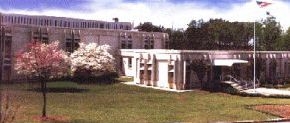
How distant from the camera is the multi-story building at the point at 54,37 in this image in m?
57.8

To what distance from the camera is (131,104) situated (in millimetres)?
41125

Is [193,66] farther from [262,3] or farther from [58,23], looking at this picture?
[58,23]

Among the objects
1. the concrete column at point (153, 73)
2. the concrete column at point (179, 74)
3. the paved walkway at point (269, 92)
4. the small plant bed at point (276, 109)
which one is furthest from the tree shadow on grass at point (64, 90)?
the small plant bed at point (276, 109)

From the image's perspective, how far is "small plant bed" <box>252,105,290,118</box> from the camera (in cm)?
3676

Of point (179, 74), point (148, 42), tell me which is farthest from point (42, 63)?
point (148, 42)

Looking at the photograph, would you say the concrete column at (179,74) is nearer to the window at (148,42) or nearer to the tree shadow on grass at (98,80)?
the tree shadow on grass at (98,80)

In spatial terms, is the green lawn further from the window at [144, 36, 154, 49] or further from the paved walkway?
the window at [144, 36, 154, 49]

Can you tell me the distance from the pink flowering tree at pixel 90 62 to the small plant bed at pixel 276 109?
23852 millimetres

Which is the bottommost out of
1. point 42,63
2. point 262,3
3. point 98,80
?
point 98,80

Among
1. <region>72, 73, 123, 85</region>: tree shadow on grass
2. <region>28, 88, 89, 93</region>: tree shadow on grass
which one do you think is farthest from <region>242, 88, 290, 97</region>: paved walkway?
<region>28, 88, 89, 93</region>: tree shadow on grass

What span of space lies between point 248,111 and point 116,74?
28.6 meters

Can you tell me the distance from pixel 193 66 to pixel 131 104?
14827 mm

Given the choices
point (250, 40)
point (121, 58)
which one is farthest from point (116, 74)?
point (250, 40)

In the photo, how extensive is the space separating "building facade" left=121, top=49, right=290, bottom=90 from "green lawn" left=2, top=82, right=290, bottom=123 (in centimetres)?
311
